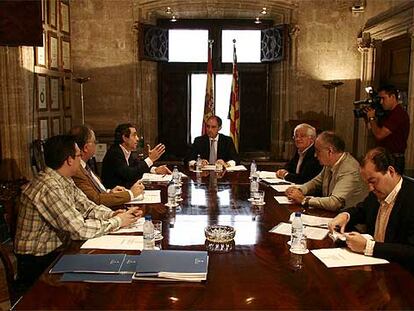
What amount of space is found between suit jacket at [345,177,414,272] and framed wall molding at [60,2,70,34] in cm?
536

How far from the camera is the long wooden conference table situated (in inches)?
66.9

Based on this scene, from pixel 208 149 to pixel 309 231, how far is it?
3.04 metres

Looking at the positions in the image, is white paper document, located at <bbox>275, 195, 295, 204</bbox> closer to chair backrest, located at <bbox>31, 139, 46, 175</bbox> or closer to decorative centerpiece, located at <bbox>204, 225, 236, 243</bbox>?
decorative centerpiece, located at <bbox>204, 225, 236, 243</bbox>

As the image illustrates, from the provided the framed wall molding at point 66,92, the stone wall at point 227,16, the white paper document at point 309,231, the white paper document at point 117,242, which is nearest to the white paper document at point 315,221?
the white paper document at point 309,231

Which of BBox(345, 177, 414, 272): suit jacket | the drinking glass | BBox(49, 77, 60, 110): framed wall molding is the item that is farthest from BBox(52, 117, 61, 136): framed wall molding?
BBox(345, 177, 414, 272): suit jacket

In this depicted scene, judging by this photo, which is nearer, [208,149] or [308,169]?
[308,169]

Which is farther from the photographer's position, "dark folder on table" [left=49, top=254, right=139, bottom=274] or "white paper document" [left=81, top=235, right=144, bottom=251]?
"white paper document" [left=81, top=235, right=144, bottom=251]

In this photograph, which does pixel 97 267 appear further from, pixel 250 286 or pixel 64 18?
pixel 64 18

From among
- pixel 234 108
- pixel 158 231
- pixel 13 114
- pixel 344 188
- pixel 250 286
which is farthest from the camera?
pixel 234 108

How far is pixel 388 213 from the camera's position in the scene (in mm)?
2406

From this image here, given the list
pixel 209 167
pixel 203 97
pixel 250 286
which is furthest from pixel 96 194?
pixel 203 97

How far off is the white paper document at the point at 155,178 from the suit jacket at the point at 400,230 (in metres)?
2.11

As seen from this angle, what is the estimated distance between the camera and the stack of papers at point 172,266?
1.90 meters

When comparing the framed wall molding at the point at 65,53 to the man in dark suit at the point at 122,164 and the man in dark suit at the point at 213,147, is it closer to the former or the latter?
the man in dark suit at the point at 213,147
